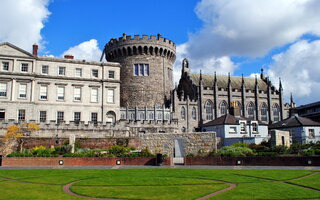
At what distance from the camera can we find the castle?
4784 cm

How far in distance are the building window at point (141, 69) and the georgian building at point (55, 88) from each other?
267 inches

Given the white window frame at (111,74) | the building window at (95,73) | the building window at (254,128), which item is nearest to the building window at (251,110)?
the building window at (254,128)

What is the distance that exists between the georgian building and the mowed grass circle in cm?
3256

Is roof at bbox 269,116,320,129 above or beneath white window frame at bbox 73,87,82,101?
beneath

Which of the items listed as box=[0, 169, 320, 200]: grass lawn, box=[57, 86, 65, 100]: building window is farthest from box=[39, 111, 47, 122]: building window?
box=[0, 169, 320, 200]: grass lawn

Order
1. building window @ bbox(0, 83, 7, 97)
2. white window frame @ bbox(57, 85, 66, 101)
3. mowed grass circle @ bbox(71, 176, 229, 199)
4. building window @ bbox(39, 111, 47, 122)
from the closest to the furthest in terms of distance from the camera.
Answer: mowed grass circle @ bbox(71, 176, 229, 199)
building window @ bbox(0, 83, 7, 97)
building window @ bbox(39, 111, 47, 122)
white window frame @ bbox(57, 85, 66, 101)

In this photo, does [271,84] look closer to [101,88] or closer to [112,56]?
[112,56]

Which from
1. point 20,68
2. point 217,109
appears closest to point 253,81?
point 217,109

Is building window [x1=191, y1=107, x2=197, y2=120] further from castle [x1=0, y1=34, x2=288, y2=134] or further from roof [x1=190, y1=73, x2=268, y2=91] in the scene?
roof [x1=190, y1=73, x2=268, y2=91]

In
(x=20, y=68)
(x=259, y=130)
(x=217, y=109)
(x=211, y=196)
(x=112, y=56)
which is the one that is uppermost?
(x=112, y=56)

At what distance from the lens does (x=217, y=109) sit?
64812mm

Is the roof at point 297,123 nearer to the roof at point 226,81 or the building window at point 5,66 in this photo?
the roof at point 226,81

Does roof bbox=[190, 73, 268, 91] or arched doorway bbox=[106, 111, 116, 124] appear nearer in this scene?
arched doorway bbox=[106, 111, 116, 124]

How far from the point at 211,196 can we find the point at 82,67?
42.0m
